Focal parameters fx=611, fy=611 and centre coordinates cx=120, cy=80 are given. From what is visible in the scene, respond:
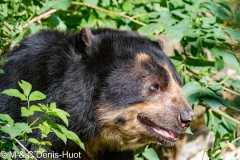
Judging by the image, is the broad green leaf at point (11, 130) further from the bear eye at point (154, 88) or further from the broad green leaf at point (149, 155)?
the broad green leaf at point (149, 155)

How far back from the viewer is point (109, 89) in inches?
202

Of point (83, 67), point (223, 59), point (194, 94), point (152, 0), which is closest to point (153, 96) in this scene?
point (83, 67)

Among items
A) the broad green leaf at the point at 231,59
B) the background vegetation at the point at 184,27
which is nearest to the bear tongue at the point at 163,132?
the background vegetation at the point at 184,27

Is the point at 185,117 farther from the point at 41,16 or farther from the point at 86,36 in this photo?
the point at 41,16

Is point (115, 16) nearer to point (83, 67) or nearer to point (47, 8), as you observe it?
point (47, 8)

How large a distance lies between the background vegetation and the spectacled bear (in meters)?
0.96

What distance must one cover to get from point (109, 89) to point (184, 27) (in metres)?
1.75

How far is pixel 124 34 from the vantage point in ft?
18.0

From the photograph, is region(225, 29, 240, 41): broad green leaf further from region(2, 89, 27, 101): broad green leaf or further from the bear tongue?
region(2, 89, 27, 101): broad green leaf

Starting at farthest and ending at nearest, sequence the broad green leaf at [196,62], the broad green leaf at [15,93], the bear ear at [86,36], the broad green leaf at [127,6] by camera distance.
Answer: the broad green leaf at [127,6], the broad green leaf at [196,62], the bear ear at [86,36], the broad green leaf at [15,93]

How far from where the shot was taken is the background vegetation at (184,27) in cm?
636

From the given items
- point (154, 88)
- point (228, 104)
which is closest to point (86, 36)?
point (154, 88)

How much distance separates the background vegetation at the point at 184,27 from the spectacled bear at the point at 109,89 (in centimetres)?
96

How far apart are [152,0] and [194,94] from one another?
1345mm
